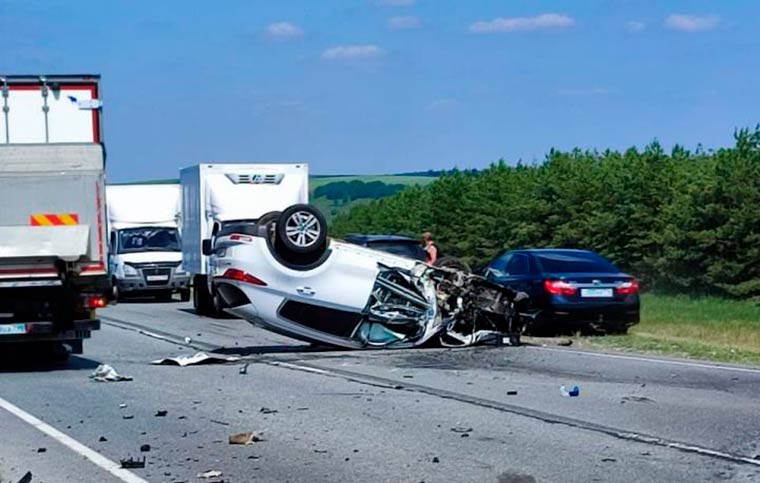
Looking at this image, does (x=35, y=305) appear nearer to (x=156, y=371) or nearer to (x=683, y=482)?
(x=156, y=371)

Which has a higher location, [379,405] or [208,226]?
[208,226]

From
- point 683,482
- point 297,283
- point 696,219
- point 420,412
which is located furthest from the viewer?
point 696,219

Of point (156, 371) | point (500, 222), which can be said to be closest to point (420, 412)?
point (156, 371)

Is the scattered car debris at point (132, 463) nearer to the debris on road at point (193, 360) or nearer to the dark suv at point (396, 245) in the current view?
the debris on road at point (193, 360)

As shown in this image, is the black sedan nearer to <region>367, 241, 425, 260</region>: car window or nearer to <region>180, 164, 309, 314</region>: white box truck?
<region>367, 241, 425, 260</region>: car window

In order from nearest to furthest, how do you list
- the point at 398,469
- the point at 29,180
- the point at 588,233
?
1. the point at 398,469
2. the point at 29,180
3. the point at 588,233

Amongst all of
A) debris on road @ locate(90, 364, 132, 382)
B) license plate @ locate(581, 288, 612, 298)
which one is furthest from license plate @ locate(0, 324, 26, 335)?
license plate @ locate(581, 288, 612, 298)

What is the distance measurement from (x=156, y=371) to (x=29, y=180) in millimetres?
2898

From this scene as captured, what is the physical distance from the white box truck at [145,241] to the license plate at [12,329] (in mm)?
19123

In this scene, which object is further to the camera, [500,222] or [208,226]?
[500,222]

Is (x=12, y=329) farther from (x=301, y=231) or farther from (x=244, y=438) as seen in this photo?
(x=244, y=438)

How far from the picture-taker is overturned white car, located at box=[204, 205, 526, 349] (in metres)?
18.2

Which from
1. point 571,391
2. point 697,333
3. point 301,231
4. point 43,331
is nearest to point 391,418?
point 571,391

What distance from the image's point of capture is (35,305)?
56.1 ft
